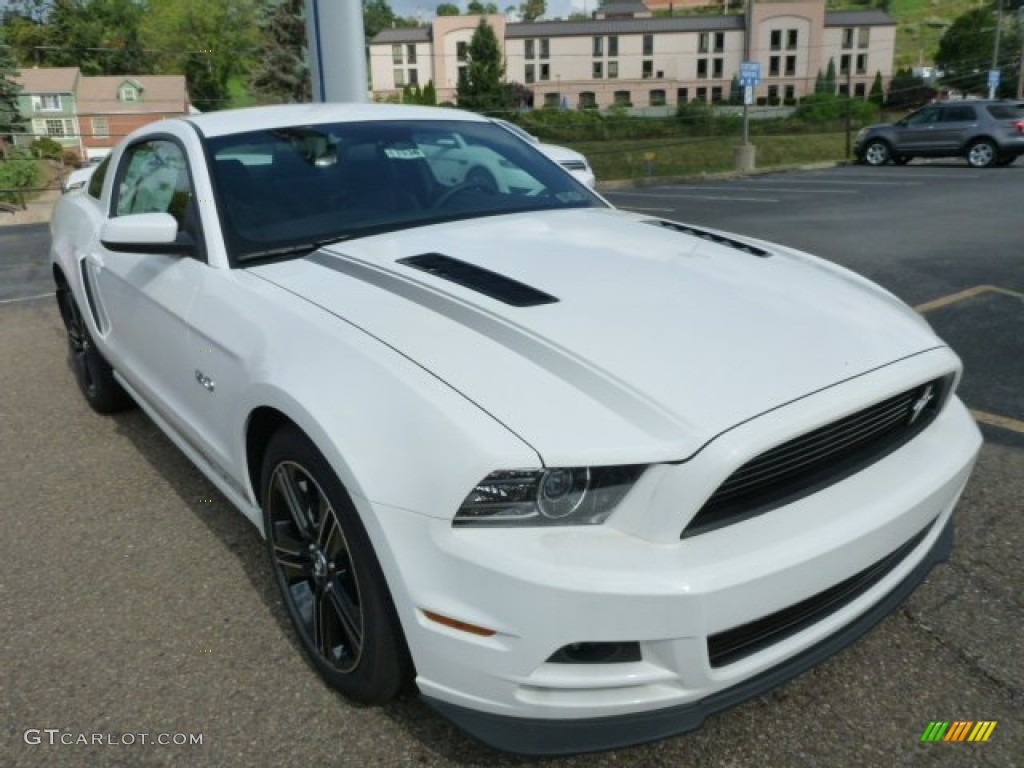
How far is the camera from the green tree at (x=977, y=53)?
74875 millimetres

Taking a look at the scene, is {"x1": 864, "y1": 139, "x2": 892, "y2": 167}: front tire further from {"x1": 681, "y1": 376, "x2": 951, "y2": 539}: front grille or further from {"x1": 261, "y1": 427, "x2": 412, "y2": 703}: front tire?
{"x1": 261, "y1": 427, "x2": 412, "y2": 703}: front tire

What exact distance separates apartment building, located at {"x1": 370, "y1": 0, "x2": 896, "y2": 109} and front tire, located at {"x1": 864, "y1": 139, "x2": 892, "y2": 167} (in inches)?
2743

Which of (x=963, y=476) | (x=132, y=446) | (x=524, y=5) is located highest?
(x=524, y=5)

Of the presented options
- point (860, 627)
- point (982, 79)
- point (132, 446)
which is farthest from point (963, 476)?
point (982, 79)

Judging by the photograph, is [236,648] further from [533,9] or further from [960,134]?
[533,9]

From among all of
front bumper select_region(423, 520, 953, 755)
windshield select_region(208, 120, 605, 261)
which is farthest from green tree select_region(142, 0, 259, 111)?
front bumper select_region(423, 520, 953, 755)

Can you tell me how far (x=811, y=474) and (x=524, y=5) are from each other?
18200cm

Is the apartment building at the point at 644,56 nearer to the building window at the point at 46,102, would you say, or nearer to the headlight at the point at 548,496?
the building window at the point at 46,102

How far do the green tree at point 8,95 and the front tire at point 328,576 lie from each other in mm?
40991

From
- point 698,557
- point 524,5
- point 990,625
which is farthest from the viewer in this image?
point 524,5

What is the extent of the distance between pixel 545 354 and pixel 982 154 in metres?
22.4

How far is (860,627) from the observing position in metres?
2.09

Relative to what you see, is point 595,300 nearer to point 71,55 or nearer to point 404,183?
point 404,183

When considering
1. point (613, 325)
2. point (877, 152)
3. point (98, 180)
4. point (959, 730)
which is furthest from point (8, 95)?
point (959, 730)
